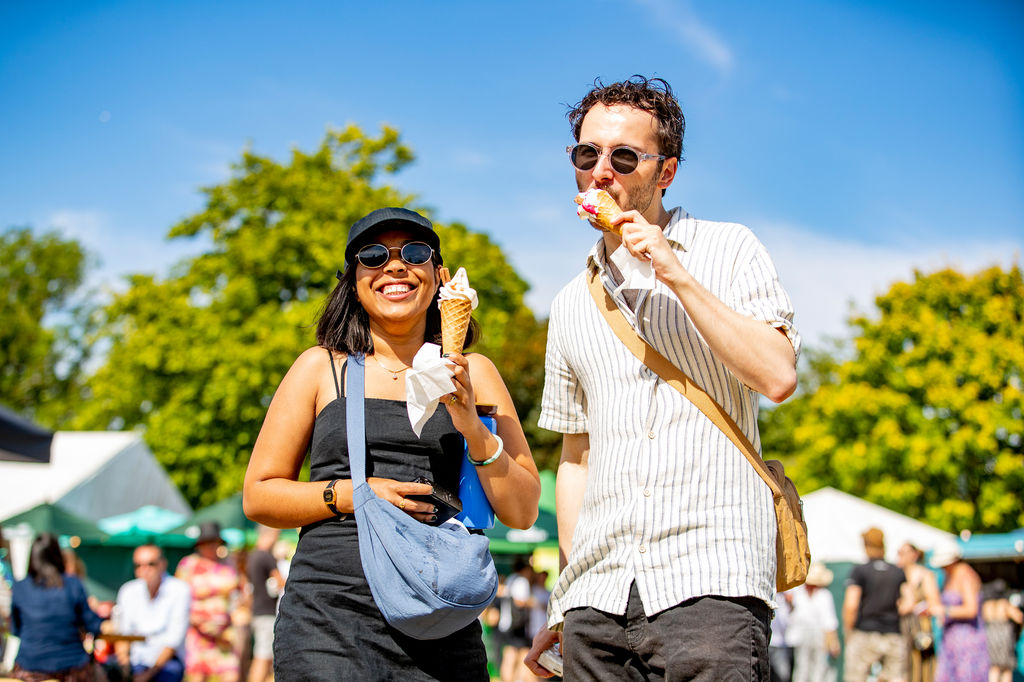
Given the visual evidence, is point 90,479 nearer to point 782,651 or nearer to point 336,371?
point 782,651

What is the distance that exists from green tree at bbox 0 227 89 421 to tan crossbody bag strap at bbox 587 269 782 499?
41.4 meters

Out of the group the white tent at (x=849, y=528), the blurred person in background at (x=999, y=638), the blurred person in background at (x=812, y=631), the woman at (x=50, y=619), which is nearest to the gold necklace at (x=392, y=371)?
the woman at (x=50, y=619)

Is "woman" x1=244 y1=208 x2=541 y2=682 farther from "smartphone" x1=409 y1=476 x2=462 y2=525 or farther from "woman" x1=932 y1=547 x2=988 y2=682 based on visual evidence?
"woman" x1=932 y1=547 x2=988 y2=682

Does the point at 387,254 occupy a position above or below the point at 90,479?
above

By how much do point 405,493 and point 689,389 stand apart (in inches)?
33.7

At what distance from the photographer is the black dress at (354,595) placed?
268 cm

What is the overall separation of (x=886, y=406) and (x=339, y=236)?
22.3 metres

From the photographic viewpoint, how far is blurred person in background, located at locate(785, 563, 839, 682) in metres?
14.1

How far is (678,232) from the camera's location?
2.82 metres

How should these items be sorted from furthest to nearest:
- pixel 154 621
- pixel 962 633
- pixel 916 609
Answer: pixel 916 609 → pixel 962 633 → pixel 154 621

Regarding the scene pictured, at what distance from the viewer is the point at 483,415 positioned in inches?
118

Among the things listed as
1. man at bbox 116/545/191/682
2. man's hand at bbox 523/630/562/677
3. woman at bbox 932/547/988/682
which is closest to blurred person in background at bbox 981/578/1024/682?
woman at bbox 932/547/988/682

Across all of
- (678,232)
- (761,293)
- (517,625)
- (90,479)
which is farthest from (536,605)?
(90,479)

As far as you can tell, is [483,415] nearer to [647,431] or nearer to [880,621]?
[647,431]
